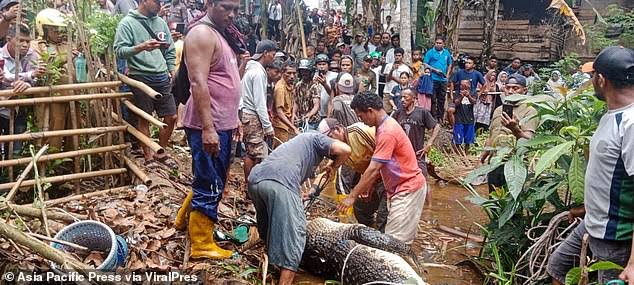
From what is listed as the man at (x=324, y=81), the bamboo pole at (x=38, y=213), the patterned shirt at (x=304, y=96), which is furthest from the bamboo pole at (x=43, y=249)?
the patterned shirt at (x=304, y=96)

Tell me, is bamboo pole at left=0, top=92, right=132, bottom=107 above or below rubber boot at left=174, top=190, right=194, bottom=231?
above

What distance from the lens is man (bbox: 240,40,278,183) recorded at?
19.6ft

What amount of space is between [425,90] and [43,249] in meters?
7.96

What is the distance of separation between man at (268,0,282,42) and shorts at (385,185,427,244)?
1107cm

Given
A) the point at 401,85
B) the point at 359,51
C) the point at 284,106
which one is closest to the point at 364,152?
the point at 284,106

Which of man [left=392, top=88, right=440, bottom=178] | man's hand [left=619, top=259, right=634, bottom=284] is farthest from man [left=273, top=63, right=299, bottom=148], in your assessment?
man's hand [left=619, top=259, right=634, bottom=284]

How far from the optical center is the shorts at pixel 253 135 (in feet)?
19.7

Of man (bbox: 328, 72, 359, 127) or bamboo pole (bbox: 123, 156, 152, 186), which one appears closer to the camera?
bamboo pole (bbox: 123, 156, 152, 186)

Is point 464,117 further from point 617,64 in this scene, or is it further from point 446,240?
point 617,64

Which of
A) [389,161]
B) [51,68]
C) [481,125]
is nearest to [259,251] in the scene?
[389,161]

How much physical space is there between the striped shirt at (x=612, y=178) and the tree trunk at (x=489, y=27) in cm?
1151

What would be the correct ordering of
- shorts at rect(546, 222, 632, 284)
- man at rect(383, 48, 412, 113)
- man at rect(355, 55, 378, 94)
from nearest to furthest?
shorts at rect(546, 222, 632, 284), man at rect(383, 48, 412, 113), man at rect(355, 55, 378, 94)

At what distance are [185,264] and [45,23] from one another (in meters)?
2.79

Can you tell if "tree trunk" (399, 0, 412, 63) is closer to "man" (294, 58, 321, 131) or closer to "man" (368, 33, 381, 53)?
"man" (368, 33, 381, 53)
